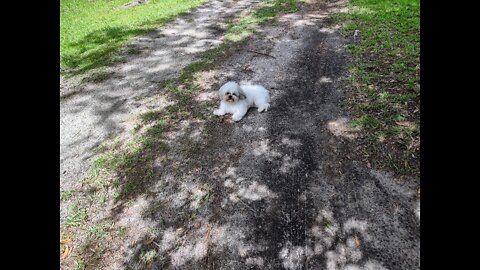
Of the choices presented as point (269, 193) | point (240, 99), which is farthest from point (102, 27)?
point (269, 193)

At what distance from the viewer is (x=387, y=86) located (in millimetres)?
5875

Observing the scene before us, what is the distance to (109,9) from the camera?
16547 millimetres

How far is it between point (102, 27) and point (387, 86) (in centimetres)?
1137

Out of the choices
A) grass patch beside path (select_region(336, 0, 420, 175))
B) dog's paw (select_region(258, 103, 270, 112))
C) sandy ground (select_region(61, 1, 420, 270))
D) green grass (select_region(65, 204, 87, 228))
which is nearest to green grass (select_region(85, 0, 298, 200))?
sandy ground (select_region(61, 1, 420, 270))

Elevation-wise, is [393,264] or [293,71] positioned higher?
[293,71]

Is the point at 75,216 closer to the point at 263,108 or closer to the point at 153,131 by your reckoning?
the point at 153,131

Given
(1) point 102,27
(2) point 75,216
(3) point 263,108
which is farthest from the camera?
(1) point 102,27

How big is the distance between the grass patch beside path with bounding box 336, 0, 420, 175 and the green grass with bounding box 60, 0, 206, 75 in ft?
22.2

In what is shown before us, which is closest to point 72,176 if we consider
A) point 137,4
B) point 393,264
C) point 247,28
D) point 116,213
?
point 116,213

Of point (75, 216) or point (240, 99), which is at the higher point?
point (240, 99)

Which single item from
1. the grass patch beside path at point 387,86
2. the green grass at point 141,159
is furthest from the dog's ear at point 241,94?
the grass patch beside path at point 387,86

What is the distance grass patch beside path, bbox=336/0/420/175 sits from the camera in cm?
439
